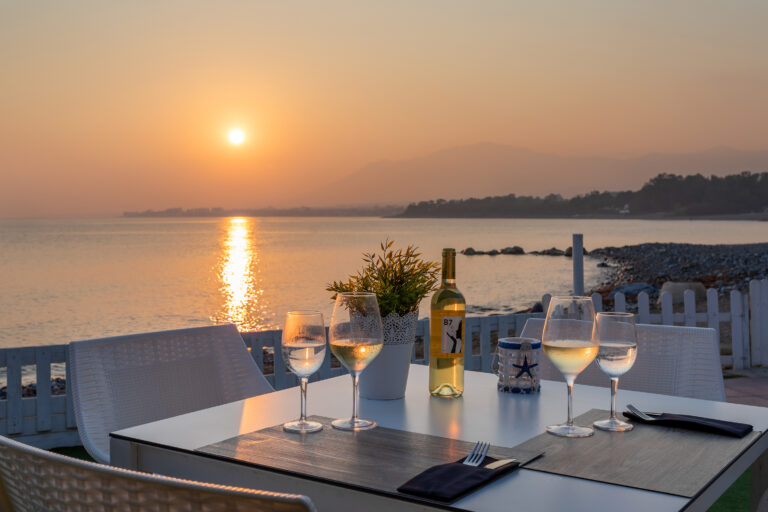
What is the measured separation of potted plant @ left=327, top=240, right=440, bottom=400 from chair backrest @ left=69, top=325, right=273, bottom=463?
887mm

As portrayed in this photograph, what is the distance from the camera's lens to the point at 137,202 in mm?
41750

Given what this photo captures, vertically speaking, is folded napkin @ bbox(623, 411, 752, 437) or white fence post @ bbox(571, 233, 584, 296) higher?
white fence post @ bbox(571, 233, 584, 296)

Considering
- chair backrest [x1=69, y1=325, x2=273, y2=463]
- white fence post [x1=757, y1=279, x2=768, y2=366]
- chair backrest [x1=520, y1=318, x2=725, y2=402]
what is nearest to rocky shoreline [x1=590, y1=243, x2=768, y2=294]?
white fence post [x1=757, y1=279, x2=768, y2=366]

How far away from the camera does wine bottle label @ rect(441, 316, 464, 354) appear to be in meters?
1.94

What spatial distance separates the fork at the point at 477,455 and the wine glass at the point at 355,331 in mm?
322

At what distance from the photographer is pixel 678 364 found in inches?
101

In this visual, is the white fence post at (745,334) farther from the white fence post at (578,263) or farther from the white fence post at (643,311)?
the white fence post at (578,263)

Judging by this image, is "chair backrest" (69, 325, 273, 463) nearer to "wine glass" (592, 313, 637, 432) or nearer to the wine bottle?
the wine bottle

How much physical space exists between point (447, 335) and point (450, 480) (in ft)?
2.24

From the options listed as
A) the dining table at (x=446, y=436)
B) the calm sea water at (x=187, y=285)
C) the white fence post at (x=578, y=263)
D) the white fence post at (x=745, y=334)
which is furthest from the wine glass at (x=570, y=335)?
the calm sea water at (x=187, y=285)

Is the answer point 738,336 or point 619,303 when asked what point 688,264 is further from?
point 619,303

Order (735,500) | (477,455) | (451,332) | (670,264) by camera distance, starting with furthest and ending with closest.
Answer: (670,264) → (735,500) → (451,332) → (477,455)

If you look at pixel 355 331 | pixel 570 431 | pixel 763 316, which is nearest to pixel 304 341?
pixel 355 331

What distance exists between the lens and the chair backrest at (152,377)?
2422 mm
